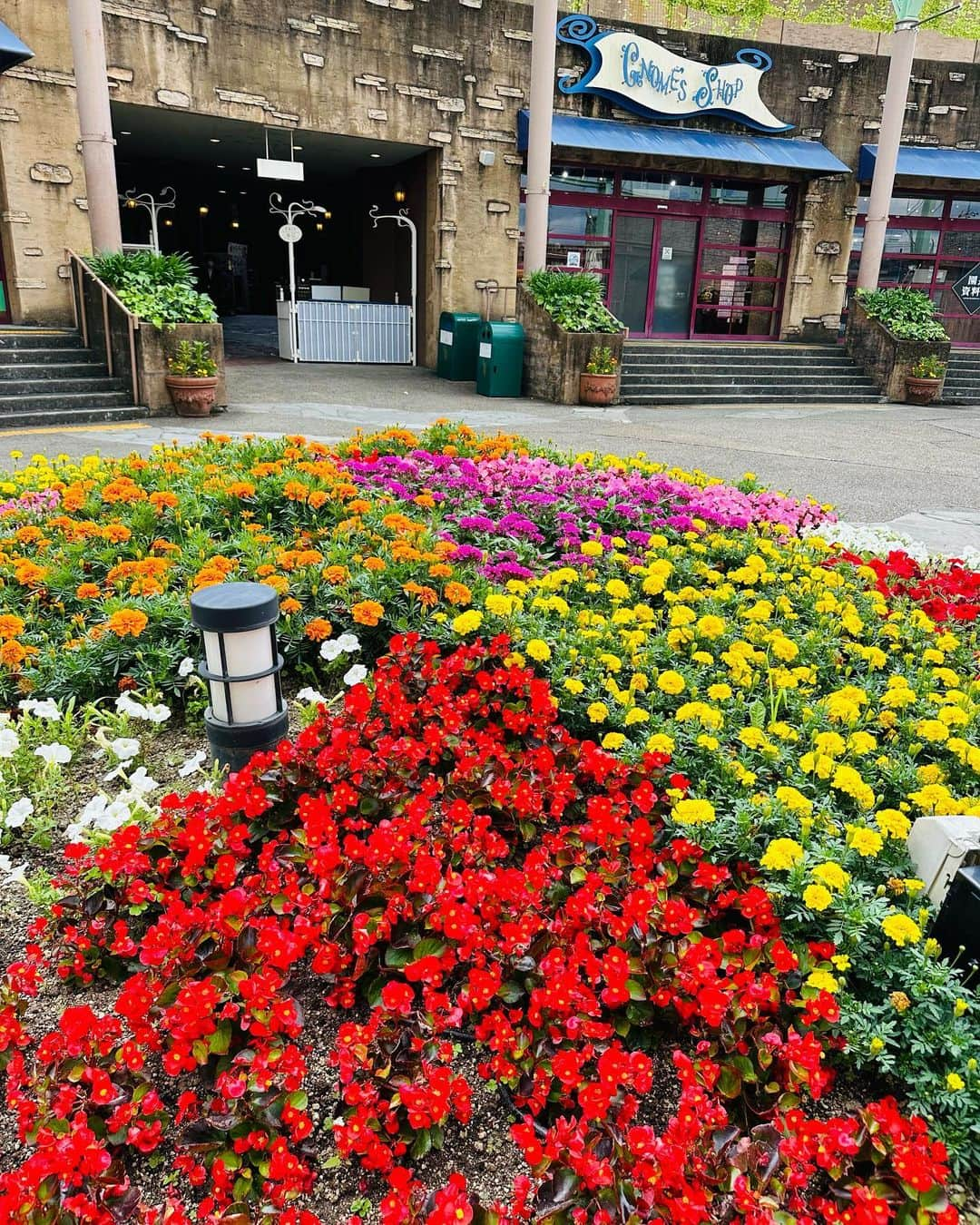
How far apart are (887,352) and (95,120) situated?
1207 cm

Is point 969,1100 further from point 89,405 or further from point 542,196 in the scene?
point 542,196

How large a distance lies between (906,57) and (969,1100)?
1723 centimetres

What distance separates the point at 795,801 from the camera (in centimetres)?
217

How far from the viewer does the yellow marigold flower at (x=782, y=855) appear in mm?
2014

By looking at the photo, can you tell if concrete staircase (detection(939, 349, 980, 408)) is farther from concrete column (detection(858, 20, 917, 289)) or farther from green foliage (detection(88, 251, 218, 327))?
green foliage (detection(88, 251, 218, 327))

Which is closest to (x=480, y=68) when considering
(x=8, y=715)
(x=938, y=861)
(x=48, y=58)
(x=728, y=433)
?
(x=48, y=58)

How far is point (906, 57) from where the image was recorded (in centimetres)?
1434

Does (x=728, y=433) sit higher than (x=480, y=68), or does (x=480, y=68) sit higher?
(x=480, y=68)

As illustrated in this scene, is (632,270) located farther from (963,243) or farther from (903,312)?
(963,243)

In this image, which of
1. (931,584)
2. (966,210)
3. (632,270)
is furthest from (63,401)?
(966,210)

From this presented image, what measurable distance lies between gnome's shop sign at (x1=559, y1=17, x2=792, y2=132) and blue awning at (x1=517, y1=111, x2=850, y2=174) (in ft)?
0.97

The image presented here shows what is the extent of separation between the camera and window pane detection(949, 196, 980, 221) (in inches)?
683

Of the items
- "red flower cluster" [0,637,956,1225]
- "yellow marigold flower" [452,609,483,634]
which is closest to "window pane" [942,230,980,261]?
"yellow marigold flower" [452,609,483,634]

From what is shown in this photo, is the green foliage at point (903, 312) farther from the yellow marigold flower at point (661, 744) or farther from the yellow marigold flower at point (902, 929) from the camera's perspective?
the yellow marigold flower at point (902, 929)
